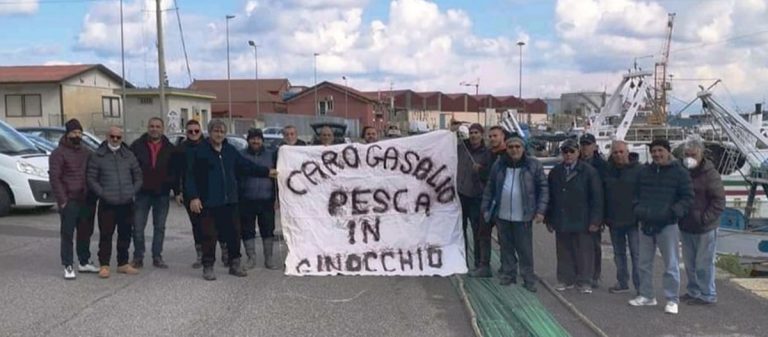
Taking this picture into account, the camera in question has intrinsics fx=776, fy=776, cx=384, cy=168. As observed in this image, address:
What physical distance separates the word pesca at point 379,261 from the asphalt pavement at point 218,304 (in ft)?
0.86

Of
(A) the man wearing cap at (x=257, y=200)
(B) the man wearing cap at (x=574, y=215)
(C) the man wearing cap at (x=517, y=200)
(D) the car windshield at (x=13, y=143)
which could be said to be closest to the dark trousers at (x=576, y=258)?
(B) the man wearing cap at (x=574, y=215)

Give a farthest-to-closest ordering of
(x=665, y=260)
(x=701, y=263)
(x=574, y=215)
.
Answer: (x=574, y=215)
(x=701, y=263)
(x=665, y=260)

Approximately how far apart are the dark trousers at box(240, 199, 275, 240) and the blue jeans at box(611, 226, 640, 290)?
4190 mm

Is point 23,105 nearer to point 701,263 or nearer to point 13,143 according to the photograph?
point 13,143

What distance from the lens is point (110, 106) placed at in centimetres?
5716

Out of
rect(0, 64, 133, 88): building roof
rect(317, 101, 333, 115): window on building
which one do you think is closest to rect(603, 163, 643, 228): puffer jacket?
rect(0, 64, 133, 88): building roof

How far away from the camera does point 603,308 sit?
8008 millimetres

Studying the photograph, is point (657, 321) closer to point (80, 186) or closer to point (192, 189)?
point (192, 189)

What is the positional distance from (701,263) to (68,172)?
708 centimetres

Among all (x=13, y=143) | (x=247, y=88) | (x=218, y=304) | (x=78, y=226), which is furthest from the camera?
(x=247, y=88)

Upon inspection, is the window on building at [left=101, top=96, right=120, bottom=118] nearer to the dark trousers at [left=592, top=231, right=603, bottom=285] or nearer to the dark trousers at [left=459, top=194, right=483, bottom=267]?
the dark trousers at [left=459, top=194, right=483, bottom=267]

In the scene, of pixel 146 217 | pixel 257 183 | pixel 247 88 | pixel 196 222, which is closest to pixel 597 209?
pixel 257 183

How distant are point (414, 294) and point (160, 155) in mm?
3621

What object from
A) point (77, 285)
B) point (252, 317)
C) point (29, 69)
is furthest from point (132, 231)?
point (29, 69)
